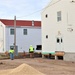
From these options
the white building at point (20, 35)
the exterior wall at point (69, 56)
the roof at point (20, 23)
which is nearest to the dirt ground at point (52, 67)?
the exterior wall at point (69, 56)

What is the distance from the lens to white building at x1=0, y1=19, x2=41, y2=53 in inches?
2340

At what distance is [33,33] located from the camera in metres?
60.7

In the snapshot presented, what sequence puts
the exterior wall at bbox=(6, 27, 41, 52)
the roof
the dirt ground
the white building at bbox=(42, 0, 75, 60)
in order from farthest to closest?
the roof < the exterior wall at bbox=(6, 27, 41, 52) < the white building at bbox=(42, 0, 75, 60) < the dirt ground

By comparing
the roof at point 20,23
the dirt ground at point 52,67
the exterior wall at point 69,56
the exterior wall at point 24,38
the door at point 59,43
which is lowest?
the dirt ground at point 52,67

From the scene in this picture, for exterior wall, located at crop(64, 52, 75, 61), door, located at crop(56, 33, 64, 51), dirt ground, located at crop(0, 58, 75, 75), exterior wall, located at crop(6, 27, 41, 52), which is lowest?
dirt ground, located at crop(0, 58, 75, 75)

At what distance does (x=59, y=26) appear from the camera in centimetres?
3712

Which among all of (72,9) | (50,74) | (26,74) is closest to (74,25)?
(72,9)

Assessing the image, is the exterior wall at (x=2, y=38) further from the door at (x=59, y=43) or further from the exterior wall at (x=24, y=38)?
the door at (x=59, y=43)

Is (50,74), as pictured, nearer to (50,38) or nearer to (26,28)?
(50,38)

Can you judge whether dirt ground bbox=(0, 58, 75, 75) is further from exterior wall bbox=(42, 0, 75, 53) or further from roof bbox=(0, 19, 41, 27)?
roof bbox=(0, 19, 41, 27)

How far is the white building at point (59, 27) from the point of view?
34.4m

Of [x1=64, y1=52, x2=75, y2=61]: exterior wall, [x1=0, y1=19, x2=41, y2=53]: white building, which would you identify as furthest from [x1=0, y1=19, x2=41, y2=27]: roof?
[x1=64, y1=52, x2=75, y2=61]: exterior wall

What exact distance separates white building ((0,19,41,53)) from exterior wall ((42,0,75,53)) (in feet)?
61.2

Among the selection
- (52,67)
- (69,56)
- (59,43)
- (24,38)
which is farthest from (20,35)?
(52,67)
